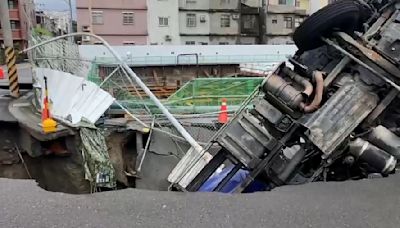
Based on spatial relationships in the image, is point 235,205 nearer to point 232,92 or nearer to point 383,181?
point 383,181

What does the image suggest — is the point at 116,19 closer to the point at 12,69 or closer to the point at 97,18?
the point at 97,18

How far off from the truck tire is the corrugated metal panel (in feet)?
15.2

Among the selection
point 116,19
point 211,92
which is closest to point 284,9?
point 116,19

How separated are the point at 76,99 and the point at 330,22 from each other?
550cm

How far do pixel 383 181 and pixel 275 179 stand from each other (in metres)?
1.18

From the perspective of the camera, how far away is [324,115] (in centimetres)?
392

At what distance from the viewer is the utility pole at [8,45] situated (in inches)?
430

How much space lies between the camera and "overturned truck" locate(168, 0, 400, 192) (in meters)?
3.92

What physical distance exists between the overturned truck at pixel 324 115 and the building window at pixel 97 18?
33.7m

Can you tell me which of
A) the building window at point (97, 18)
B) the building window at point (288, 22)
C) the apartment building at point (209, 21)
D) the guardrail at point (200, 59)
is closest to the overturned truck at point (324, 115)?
the guardrail at point (200, 59)

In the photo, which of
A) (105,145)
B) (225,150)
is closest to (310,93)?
(225,150)

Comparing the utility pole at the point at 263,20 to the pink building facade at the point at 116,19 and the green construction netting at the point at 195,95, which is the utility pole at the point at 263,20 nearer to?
the pink building facade at the point at 116,19

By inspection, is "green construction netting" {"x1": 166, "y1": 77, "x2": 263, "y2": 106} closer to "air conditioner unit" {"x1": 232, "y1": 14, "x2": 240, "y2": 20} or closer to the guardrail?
the guardrail

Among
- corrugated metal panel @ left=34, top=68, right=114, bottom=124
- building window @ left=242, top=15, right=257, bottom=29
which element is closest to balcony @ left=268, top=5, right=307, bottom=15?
building window @ left=242, top=15, right=257, bottom=29
